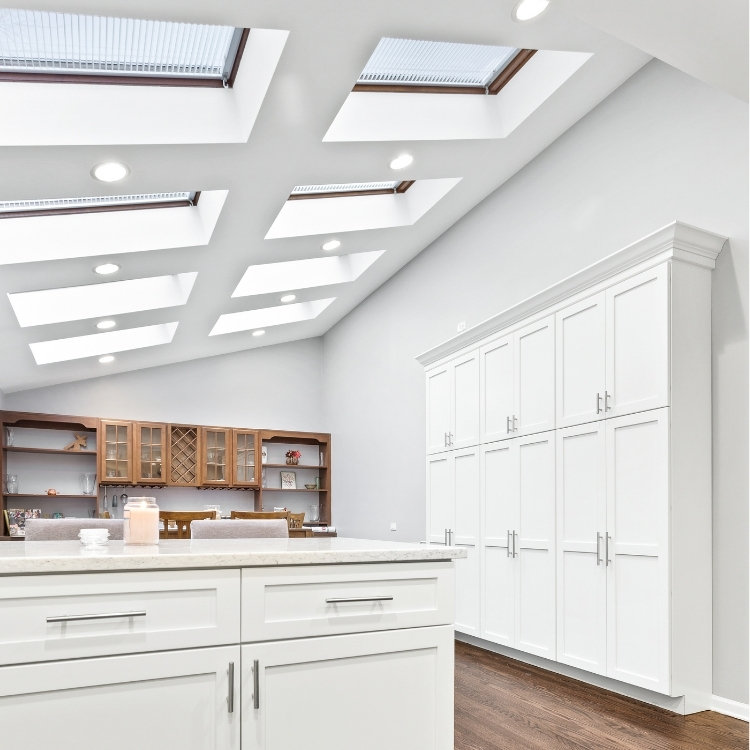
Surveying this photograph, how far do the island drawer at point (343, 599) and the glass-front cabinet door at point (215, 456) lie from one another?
22.3 ft

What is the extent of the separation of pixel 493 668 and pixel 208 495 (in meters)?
5.17

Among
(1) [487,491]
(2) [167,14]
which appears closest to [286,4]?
(2) [167,14]

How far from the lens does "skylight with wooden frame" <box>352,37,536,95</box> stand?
3.79m

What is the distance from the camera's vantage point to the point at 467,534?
514 centimetres

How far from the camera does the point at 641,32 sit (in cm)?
235

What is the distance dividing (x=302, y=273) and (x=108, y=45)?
3.94 m

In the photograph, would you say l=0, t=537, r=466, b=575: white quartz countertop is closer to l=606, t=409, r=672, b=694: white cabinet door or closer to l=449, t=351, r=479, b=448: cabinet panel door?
l=606, t=409, r=672, b=694: white cabinet door

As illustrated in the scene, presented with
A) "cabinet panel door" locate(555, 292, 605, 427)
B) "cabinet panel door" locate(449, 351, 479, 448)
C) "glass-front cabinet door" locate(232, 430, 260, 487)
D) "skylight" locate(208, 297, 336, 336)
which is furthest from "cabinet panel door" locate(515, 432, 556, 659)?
"glass-front cabinet door" locate(232, 430, 260, 487)

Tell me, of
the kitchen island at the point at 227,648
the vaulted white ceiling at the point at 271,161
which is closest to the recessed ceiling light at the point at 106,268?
the vaulted white ceiling at the point at 271,161

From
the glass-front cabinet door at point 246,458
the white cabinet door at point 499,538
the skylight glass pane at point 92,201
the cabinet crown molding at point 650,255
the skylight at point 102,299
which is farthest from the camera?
the glass-front cabinet door at point 246,458

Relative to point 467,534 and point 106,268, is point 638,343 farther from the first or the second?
point 106,268

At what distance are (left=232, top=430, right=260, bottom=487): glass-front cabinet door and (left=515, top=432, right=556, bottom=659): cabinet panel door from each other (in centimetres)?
476

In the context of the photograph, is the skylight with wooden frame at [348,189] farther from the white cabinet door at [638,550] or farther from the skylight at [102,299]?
the white cabinet door at [638,550]

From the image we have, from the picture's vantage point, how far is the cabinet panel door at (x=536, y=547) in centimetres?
421
